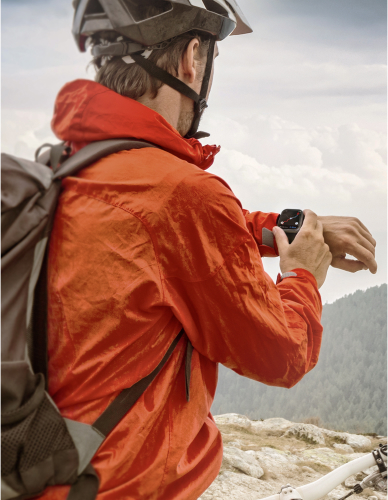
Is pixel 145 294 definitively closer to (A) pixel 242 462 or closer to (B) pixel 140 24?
(B) pixel 140 24

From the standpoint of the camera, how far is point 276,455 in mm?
4234

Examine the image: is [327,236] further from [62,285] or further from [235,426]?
[235,426]

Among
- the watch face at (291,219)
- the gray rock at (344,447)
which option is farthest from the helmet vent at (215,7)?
the gray rock at (344,447)

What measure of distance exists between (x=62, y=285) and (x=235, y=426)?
4.79 metres

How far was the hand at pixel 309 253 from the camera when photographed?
1265mm

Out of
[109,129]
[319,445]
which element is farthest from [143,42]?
[319,445]

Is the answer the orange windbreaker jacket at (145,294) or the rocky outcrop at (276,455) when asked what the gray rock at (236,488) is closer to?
the rocky outcrop at (276,455)

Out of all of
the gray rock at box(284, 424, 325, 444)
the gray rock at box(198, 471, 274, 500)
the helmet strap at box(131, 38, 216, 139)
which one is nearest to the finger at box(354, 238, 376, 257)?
the helmet strap at box(131, 38, 216, 139)

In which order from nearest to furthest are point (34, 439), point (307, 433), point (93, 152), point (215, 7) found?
point (34, 439), point (93, 152), point (215, 7), point (307, 433)

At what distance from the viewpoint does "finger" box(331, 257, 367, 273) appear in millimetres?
1359

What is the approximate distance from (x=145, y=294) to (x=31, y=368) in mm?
267

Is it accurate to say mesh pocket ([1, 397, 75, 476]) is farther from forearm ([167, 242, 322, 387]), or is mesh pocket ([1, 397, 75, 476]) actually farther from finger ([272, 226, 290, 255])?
finger ([272, 226, 290, 255])

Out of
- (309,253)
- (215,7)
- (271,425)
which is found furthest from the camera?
(271,425)

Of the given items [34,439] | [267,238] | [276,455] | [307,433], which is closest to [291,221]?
[267,238]
